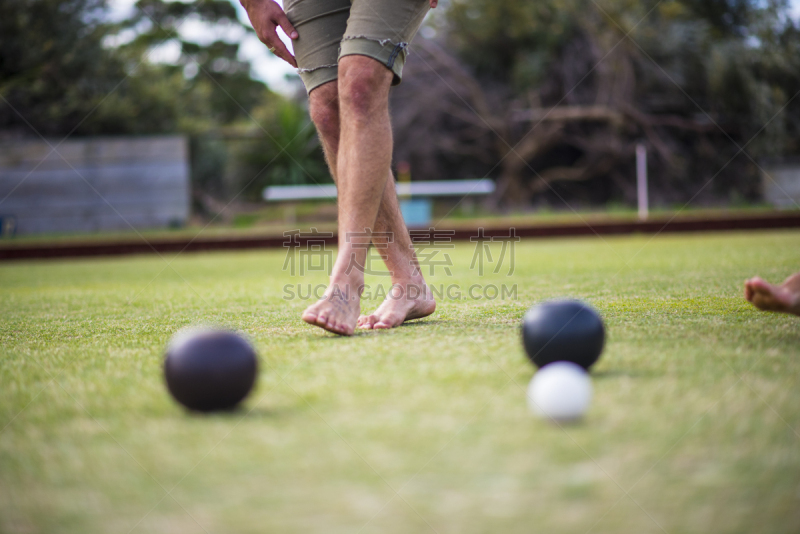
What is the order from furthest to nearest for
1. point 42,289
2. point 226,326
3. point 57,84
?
point 57,84 < point 42,289 < point 226,326

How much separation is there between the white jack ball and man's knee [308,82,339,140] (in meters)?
1.50

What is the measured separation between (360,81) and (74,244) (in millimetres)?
8473

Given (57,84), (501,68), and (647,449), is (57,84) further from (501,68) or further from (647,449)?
(647,449)

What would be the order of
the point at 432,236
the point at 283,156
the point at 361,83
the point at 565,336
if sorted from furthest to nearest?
1. the point at 283,156
2. the point at 432,236
3. the point at 361,83
4. the point at 565,336

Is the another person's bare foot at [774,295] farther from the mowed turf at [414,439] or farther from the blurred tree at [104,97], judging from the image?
the blurred tree at [104,97]

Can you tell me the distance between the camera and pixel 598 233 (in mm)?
9695

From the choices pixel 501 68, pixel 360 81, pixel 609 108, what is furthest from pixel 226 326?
pixel 501 68

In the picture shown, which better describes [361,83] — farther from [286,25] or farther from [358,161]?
→ [286,25]

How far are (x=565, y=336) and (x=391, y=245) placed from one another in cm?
112

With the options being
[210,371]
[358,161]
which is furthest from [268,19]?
[210,371]

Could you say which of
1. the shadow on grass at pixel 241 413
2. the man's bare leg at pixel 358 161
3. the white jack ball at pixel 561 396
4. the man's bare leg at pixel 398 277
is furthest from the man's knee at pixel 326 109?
the white jack ball at pixel 561 396

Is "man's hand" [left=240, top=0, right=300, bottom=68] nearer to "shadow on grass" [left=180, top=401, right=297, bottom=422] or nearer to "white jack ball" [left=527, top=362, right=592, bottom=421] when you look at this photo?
"shadow on grass" [left=180, top=401, right=297, bottom=422]

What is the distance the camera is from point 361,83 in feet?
7.36

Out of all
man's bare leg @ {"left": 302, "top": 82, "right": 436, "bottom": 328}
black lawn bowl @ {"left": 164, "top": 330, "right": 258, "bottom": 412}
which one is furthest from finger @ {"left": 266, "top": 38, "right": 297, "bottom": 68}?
black lawn bowl @ {"left": 164, "top": 330, "right": 258, "bottom": 412}
